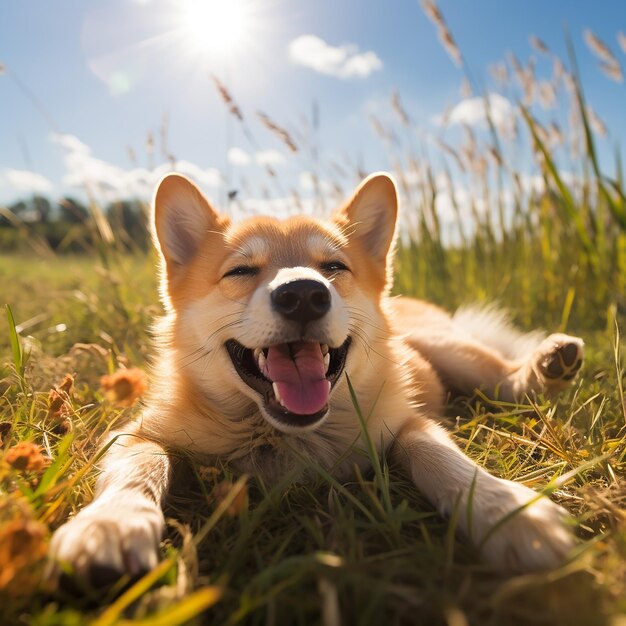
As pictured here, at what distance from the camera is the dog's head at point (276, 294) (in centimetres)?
172

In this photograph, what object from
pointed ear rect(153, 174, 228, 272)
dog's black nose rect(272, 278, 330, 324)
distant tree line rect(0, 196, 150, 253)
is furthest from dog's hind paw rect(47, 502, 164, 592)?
distant tree line rect(0, 196, 150, 253)

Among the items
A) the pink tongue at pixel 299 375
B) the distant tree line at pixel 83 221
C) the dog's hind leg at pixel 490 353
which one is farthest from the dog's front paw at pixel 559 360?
the distant tree line at pixel 83 221

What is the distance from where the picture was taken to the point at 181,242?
2.41 meters

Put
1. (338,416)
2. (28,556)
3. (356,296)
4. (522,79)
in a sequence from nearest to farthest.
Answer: (28,556), (338,416), (356,296), (522,79)

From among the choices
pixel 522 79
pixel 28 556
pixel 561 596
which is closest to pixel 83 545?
pixel 28 556

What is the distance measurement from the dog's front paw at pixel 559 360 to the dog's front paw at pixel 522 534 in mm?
1252

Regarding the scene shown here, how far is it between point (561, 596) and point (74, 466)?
1.47m

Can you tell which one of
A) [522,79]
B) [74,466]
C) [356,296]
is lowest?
[74,466]

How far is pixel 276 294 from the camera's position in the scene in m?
1.70

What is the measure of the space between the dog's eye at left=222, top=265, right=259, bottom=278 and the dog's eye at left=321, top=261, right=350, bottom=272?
0.31m

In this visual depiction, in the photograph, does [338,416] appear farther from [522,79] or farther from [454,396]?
[522,79]

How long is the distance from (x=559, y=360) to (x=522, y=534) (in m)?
1.42

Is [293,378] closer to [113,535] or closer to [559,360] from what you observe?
[113,535]

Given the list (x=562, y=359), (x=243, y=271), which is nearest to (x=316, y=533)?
(x=243, y=271)
